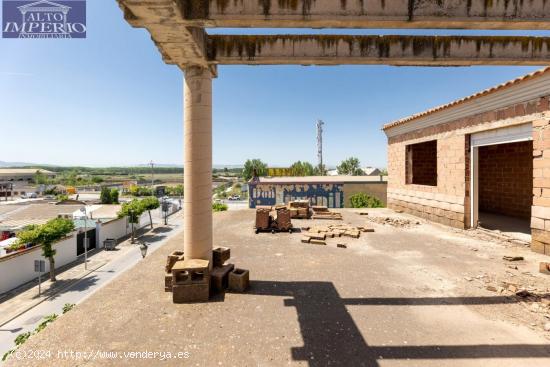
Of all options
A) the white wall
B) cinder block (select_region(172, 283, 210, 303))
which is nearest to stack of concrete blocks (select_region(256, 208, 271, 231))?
cinder block (select_region(172, 283, 210, 303))

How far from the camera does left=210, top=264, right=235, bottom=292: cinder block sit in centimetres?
599

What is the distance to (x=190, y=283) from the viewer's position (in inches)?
220

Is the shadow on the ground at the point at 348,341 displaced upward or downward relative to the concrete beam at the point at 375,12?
downward

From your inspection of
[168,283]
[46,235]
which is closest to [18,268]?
[46,235]

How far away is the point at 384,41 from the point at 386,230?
890cm

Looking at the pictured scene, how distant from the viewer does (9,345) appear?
1116 cm

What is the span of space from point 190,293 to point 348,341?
135 inches

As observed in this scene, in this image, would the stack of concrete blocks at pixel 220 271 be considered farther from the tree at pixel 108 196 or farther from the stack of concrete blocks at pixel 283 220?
the tree at pixel 108 196

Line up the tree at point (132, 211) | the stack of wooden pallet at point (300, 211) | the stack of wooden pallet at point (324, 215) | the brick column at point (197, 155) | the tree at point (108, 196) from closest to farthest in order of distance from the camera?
the brick column at point (197, 155) < the stack of wooden pallet at point (300, 211) < the stack of wooden pallet at point (324, 215) < the tree at point (132, 211) < the tree at point (108, 196)

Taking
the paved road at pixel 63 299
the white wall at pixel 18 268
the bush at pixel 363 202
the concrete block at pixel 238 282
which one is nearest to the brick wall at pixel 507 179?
the bush at pixel 363 202

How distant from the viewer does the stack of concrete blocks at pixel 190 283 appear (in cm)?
551

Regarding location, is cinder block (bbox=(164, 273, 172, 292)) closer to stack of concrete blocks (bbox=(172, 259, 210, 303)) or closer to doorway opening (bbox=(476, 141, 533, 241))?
stack of concrete blocks (bbox=(172, 259, 210, 303))

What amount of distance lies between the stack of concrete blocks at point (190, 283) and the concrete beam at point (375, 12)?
16.3 ft

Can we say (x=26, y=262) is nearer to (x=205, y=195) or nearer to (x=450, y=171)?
(x=205, y=195)
